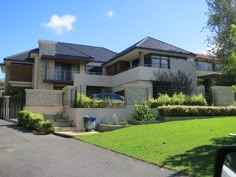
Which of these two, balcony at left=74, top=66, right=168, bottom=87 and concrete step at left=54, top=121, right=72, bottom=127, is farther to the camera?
balcony at left=74, top=66, right=168, bottom=87

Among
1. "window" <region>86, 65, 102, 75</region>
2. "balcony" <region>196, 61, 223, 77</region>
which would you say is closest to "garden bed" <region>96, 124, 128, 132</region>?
"window" <region>86, 65, 102, 75</region>

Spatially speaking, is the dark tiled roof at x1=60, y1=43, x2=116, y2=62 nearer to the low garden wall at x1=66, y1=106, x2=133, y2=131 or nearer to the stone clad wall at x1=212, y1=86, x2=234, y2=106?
the stone clad wall at x1=212, y1=86, x2=234, y2=106

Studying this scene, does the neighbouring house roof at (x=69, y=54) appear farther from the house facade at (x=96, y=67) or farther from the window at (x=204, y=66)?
the window at (x=204, y=66)

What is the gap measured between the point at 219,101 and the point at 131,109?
26.6 feet

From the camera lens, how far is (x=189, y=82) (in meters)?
32.0

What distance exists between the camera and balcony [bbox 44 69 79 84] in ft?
121

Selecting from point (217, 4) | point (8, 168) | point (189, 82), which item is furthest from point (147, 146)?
point (217, 4)

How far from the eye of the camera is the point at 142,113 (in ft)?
67.8

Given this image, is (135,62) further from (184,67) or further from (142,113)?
(142,113)

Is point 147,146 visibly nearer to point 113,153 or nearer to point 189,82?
point 113,153

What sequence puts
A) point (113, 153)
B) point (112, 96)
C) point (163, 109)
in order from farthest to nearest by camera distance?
point (112, 96) → point (163, 109) → point (113, 153)

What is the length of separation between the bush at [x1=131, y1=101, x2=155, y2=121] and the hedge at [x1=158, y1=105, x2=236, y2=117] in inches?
32.1

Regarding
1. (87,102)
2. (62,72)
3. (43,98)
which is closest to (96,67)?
(62,72)

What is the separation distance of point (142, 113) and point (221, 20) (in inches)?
678
